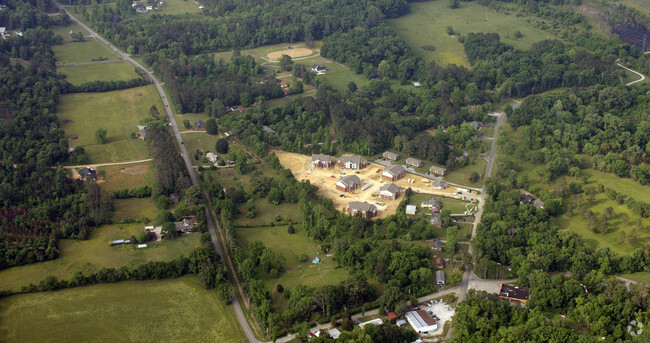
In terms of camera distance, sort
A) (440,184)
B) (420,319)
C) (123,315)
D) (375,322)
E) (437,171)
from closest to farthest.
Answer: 1. (375,322)
2. (420,319)
3. (123,315)
4. (440,184)
5. (437,171)

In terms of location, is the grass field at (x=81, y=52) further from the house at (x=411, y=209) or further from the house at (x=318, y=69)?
the house at (x=411, y=209)

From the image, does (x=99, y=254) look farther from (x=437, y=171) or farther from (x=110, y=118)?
(x=437, y=171)

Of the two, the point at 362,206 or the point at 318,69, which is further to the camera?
the point at 318,69

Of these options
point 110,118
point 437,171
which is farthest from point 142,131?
point 437,171

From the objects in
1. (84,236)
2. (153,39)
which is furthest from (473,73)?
(84,236)

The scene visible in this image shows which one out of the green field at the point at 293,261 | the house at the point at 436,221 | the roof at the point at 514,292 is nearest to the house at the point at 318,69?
the green field at the point at 293,261

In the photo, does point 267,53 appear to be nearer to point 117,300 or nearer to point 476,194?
point 476,194

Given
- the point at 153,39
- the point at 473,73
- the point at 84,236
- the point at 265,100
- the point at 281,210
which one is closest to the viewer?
the point at 84,236
